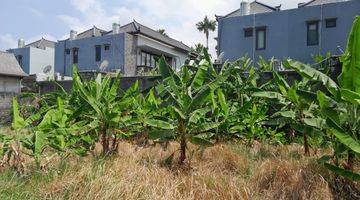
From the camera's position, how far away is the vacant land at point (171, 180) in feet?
13.1

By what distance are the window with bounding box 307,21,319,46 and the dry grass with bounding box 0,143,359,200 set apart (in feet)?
73.9

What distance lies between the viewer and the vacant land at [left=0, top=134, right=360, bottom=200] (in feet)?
13.1

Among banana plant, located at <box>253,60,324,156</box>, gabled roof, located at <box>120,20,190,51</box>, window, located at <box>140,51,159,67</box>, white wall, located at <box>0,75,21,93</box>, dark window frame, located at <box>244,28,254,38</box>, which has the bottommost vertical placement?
banana plant, located at <box>253,60,324,156</box>

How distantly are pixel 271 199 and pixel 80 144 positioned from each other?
8.88 feet

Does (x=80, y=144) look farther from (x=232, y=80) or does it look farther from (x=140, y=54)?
(x=140, y=54)

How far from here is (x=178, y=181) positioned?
4.41 m

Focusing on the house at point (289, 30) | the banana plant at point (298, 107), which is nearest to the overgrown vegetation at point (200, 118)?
Result: the banana plant at point (298, 107)

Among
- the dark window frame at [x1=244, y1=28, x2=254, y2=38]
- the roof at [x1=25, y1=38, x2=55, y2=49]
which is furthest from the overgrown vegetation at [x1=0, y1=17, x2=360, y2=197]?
the roof at [x1=25, y1=38, x2=55, y2=49]

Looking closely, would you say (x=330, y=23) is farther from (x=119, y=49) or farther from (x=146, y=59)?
(x=146, y=59)

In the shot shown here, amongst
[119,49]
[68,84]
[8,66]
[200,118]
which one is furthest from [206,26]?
[200,118]

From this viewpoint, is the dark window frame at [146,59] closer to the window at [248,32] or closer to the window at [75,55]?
the window at [75,55]

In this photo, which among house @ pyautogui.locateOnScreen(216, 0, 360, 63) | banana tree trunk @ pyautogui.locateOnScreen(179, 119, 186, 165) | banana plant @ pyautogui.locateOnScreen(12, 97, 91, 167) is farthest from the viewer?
house @ pyautogui.locateOnScreen(216, 0, 360, 63)

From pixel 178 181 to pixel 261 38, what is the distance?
24.8 meters

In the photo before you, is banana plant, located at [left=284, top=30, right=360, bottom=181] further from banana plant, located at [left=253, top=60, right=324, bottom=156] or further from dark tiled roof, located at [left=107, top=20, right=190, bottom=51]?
dark tiled roof, located at [left=107, top=20, right=190, bottom=51]
